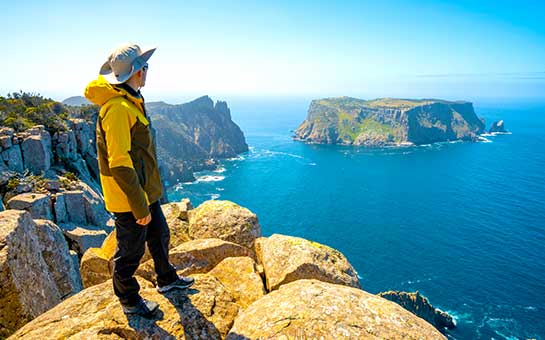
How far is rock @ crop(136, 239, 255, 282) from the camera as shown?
10.9 m

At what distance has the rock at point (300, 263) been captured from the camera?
1043cm

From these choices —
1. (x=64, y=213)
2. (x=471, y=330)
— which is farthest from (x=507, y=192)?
(x=64, y=213)

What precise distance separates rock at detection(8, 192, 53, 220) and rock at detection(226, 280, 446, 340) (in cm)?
3015

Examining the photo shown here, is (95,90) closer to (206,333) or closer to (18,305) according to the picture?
(206,333)

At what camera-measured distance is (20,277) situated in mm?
9320

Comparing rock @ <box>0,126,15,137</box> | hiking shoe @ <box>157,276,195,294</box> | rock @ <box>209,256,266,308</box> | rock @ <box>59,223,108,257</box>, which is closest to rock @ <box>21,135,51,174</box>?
rock @ <box>0,126,15,137</box>

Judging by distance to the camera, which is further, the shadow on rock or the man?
the shadow on rock

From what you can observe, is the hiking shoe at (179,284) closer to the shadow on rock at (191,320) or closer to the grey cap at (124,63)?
the shadow on rock at (191,320)

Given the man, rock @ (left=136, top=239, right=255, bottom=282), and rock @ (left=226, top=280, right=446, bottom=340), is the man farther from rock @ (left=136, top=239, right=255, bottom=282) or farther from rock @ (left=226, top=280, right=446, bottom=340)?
rock @ (left=136, top=239, right=255, bottom=282)

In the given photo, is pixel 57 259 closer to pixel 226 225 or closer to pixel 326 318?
pixel 226 225

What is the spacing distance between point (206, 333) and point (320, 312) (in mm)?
2917

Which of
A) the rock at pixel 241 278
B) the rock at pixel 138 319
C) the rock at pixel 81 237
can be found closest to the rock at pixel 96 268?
the rock at pixel 241 278

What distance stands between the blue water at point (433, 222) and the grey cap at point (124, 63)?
2767 inches

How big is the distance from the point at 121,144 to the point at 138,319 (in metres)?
4.33
